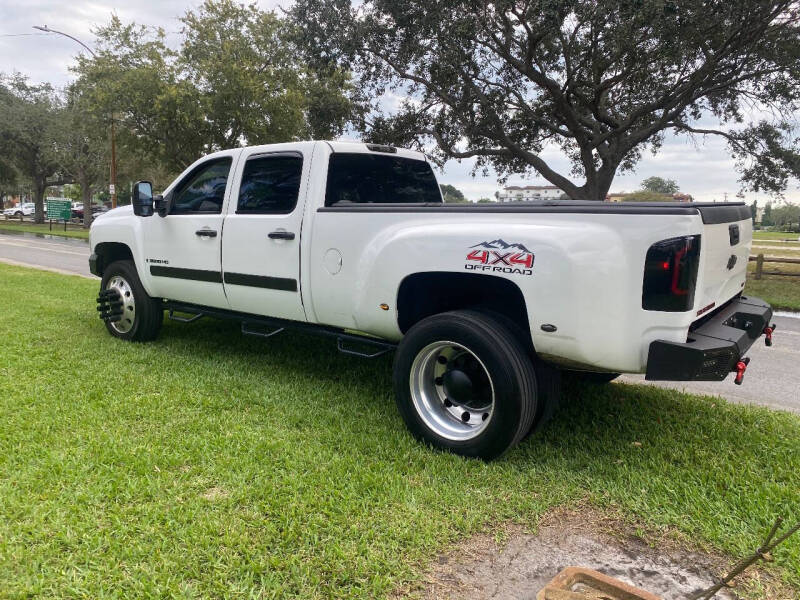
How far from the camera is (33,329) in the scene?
6.31 m

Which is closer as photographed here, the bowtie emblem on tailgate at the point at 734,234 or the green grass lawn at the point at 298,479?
the green grass lawn at the point at 298,479

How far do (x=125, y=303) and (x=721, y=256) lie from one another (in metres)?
5.24

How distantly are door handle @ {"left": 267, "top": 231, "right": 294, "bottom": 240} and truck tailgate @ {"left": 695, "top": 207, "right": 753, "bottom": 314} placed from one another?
2.66 metres

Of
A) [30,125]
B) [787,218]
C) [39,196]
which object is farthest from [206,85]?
[787,218]

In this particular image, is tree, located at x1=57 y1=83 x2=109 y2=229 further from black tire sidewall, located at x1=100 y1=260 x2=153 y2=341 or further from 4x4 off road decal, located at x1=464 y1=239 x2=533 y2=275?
4x4 off road decal, located at x1=464 y1=239 x2=533 y2=275

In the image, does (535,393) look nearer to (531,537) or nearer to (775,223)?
(531,537)

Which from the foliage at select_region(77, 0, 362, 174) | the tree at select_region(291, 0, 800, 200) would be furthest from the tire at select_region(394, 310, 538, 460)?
the foliage at select_region(77, 0, 362, 174)

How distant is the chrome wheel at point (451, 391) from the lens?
3414mm

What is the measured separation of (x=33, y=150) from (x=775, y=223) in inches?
2958

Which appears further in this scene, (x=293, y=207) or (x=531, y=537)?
(x=293, y=207)

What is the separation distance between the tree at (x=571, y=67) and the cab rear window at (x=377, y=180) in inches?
306

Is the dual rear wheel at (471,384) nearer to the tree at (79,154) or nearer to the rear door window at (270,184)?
the rear door window at (270,184)

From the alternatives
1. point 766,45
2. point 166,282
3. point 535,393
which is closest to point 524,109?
point 766,45

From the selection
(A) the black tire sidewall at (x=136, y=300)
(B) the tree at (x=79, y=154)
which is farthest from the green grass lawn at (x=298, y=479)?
(B) the tree at (x=79, y=154)
